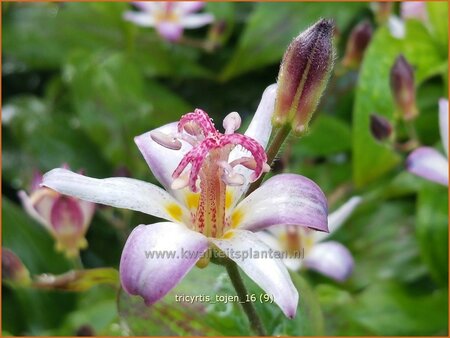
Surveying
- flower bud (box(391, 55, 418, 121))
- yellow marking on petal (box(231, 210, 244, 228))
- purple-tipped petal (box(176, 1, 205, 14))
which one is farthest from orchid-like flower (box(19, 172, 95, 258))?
purple-tipped petal (box(176, 1, 205, 14))

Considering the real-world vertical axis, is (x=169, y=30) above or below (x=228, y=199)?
above

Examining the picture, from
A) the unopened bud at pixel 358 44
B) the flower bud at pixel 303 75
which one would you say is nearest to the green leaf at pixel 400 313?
the unopened bud at pixel 358 44

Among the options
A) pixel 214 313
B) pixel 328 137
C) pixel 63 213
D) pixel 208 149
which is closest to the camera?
pixel 208 149

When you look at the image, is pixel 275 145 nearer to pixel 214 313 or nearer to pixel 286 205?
pixel 286 205

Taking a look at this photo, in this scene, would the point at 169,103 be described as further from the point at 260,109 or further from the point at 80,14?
the point at 260,109

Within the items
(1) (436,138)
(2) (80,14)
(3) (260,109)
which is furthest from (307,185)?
(2) (80,14)

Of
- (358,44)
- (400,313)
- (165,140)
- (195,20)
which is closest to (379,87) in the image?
(358,44)
